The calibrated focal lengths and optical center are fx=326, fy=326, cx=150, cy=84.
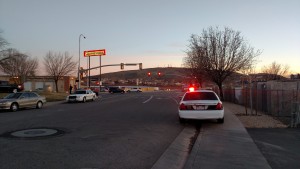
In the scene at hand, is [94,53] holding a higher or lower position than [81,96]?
higher

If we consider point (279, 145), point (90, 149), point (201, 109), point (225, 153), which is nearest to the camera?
point (225, 153)

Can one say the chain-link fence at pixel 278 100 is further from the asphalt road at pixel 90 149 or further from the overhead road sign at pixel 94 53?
the overhead road sign at pixel 94 53

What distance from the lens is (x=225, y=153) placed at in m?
8.12

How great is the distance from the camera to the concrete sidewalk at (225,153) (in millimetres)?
7012

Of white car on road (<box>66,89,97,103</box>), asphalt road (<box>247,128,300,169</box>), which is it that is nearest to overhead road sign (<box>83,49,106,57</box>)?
white car on road (<box>66,89,97,103</box>)

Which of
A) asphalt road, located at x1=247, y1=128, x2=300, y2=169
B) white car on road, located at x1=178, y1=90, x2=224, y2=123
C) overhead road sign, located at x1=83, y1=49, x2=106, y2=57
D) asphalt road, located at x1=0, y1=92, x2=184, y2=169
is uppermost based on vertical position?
overhead road sign, located at x1=83, y1=49, x2=106, y2=57

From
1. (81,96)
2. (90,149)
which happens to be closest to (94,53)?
(81,96)

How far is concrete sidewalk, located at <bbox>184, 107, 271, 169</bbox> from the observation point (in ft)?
23.0

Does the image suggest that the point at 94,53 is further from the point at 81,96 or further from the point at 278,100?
the point at 278,100

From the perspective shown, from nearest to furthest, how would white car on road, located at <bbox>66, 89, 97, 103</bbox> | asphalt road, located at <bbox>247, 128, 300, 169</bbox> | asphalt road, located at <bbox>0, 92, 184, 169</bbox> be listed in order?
1. asphalt road, located at <bbox>0, 92, 184, 169</bbox>
2. asphalt road, located at <bbox>247, 128, 300, 169</bbox>
3. white car on road, located at <bbox>66, 89, 97, 103</bbox>

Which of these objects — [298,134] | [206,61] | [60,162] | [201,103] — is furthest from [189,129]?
[206,61]

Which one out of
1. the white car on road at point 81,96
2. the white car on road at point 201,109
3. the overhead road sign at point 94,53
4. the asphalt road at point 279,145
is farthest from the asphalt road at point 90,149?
the overhead road sign at point 94,53

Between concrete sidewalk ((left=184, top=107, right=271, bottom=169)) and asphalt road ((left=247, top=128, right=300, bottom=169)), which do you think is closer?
concrete sidewalk ((left=184, top=107, right=271, bottom=169))

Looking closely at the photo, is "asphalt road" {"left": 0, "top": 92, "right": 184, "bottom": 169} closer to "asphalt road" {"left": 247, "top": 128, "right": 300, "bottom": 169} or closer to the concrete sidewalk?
the concrete sidewalk
